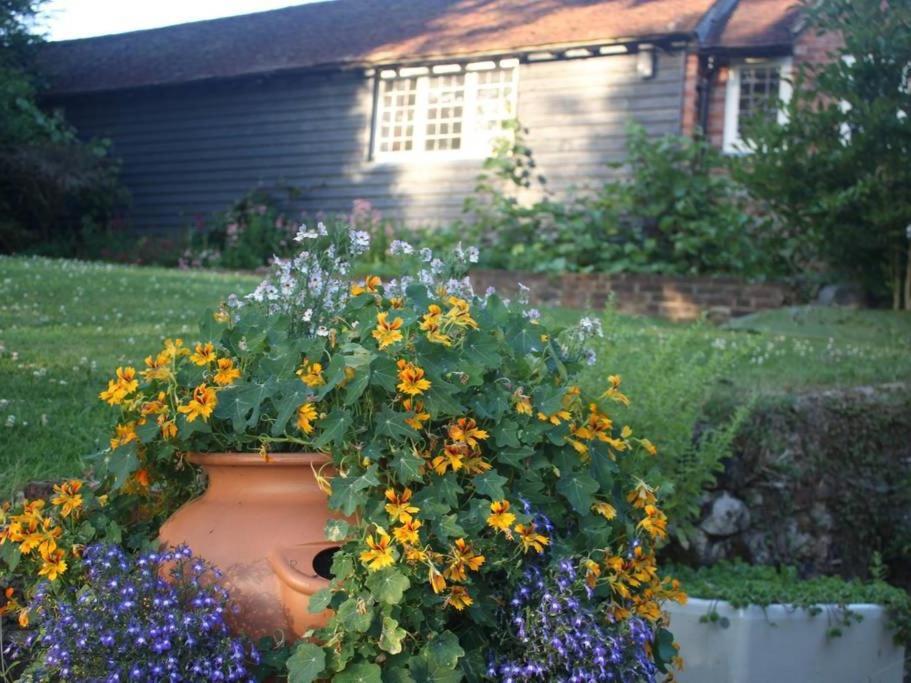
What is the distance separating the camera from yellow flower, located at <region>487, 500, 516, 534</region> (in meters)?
2.51

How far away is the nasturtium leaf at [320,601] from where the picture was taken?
2.48 m

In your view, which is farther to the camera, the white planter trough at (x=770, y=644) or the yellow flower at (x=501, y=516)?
the white planter trough at (x=770, y=644)

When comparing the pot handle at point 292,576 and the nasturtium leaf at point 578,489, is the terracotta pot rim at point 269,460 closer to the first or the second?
the pot handle at point 292,576

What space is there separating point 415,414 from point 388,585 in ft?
1.33

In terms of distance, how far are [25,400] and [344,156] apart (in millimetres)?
12328

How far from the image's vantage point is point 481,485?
8.57ft

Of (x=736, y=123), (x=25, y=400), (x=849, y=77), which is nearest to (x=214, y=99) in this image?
(x=736, y=123)

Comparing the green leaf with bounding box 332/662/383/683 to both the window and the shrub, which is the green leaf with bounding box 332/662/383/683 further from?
the window

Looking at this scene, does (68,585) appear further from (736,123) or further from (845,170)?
(736,123)

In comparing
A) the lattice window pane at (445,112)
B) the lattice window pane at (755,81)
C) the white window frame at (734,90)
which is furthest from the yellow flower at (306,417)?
the lattice window pane at (755,81)

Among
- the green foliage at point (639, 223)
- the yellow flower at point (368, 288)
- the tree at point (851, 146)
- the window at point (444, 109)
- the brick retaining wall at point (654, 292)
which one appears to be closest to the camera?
the yellow flower at point (368, 288)

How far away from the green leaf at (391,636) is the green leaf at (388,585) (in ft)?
0.14

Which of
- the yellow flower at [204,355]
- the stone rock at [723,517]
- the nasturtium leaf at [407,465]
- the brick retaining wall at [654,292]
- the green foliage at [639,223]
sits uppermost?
the green foliage at [639,223]

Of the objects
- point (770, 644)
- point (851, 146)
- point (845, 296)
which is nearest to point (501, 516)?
point (770, 644)
